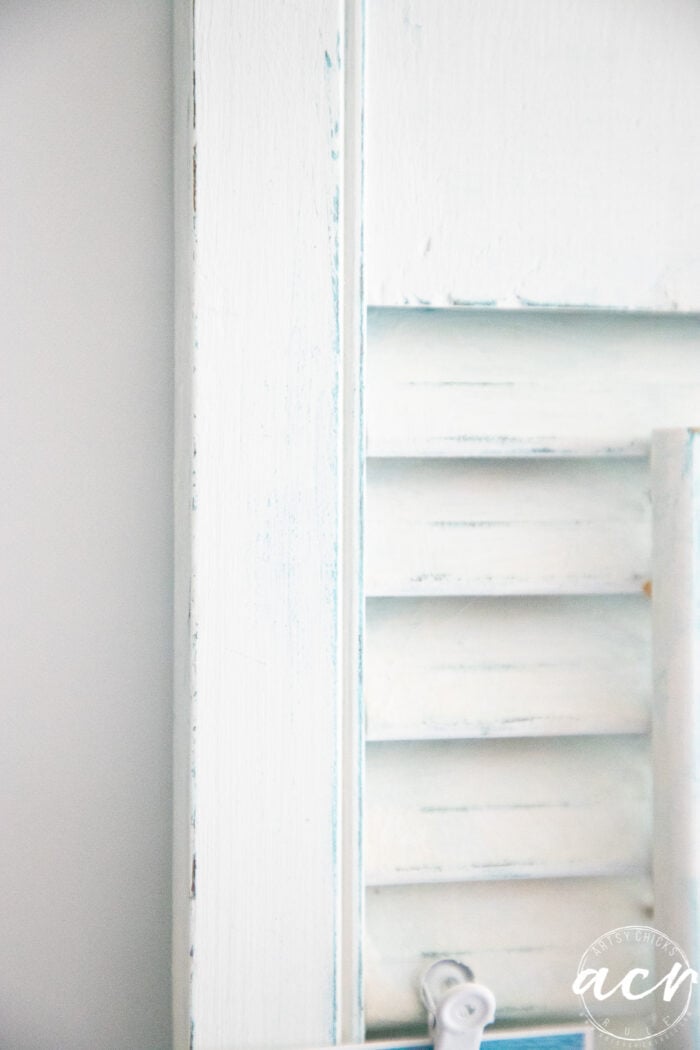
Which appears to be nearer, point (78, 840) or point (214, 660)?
point (214, 660)

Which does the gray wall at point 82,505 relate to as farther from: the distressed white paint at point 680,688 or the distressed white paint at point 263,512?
the distressed white paint at point 680,688

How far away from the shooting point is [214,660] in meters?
0.74

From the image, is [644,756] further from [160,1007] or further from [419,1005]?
[160,1007]

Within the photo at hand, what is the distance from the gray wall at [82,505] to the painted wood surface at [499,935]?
24 centimetres

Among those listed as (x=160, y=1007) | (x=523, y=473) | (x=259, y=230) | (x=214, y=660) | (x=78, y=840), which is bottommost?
(x=160, y=1007)

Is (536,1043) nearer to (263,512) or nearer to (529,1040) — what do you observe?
(529,1040)

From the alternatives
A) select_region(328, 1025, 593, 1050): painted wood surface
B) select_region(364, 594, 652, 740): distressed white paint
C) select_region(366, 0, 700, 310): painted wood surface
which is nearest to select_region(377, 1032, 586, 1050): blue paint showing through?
select_region(328, 1025, 593, 1050): painted wood surface

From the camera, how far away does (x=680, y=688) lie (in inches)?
30.6

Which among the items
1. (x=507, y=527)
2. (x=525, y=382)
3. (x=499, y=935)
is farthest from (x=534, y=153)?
(x=499, y=935)

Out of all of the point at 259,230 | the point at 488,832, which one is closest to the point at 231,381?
the point at 259,230

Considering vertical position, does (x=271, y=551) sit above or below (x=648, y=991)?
above

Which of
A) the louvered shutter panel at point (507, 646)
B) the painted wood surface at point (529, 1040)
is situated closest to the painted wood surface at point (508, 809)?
the louvered shutter panel at point (507, 646)

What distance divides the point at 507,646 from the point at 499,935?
0.26 meters

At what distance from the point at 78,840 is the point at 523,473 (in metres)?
0.55
